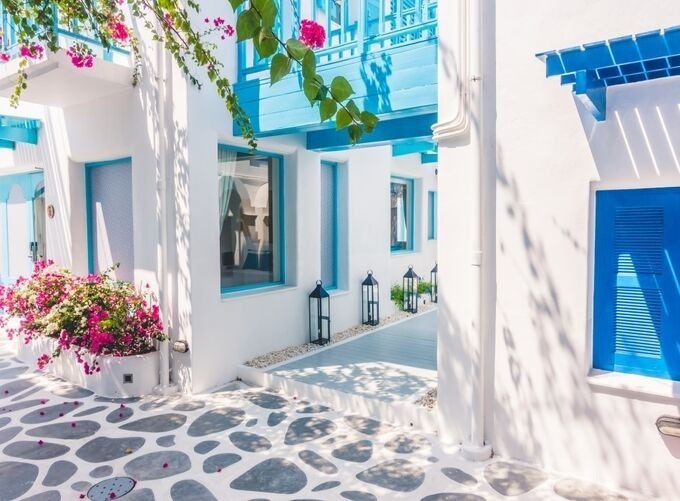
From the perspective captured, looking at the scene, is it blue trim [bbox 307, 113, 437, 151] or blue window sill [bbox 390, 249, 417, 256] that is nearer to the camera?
blue trim [bbox 307, 113, 437, 151]

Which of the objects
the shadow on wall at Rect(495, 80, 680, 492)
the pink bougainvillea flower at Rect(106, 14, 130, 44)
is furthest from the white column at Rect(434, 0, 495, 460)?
the pink bougainvillea flower at Rect(106, 14, 130, 44)

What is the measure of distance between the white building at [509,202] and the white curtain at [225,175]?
0.07 feet

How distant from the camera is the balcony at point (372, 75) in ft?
16.2

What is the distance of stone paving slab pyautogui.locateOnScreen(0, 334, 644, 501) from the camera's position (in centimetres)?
393

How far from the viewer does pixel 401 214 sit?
12.4m

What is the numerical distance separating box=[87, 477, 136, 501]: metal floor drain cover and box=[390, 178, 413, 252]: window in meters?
8.91

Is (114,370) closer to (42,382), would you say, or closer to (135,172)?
(42,382)

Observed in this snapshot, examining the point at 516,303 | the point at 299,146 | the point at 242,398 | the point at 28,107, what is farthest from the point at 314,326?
the point at 28,107

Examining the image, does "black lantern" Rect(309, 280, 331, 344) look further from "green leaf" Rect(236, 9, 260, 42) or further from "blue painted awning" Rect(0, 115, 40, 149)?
"green leaf" Rect(236, 9, 260, 42)

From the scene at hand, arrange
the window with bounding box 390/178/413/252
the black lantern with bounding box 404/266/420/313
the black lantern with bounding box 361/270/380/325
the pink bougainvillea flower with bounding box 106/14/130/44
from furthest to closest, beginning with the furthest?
the window with bounding box 390/178/413/252, the black lantern with bounding box 404/266/420/313, the black lantern with bounding box 361/270/380/325, the pink bougainvillea flower with bounding box 106/14/130/44

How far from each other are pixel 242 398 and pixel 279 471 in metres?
1.89

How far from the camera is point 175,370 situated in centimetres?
630

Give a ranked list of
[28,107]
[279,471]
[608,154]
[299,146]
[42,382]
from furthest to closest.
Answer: [28,107], [299,146], [42,382], [279,471], [608,154]

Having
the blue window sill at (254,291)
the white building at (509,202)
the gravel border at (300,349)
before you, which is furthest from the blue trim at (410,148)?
the blue window sill at (254,291)
